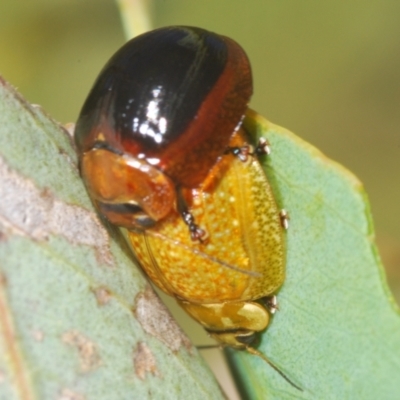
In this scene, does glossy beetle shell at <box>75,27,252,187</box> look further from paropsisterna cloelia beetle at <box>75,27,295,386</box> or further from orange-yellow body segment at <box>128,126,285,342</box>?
orange-yellow body segment at <box>128,126,285,342</box>

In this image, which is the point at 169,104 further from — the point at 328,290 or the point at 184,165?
the point at 328,290

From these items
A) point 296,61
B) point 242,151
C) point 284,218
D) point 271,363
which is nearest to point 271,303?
point 271,363

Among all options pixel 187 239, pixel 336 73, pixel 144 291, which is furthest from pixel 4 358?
pixel 336 73

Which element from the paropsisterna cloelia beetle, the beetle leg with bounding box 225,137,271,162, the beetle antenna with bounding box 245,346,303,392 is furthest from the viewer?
the beetle antenna with bounding box 245,346,303,392

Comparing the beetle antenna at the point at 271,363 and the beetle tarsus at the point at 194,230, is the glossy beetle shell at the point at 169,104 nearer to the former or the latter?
the beetle tarsus at the point at 194,230

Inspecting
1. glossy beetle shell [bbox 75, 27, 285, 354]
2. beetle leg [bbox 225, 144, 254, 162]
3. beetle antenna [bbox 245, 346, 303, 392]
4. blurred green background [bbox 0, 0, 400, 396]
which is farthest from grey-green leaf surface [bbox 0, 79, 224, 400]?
blurred green background [bbox 0, 0, 400, 396]

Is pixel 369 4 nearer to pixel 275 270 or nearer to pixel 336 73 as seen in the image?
pixel 336 73

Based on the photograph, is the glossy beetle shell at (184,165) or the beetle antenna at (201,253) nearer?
the glossy beetle shell at (184,165)

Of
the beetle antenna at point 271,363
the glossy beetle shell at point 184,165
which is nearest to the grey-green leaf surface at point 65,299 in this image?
the glossy beetle shell at point 184,165

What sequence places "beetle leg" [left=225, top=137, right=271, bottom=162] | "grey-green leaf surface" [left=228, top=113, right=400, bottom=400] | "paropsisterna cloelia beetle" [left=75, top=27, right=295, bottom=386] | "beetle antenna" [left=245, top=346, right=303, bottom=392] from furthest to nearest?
"beetle antenna" [left=245, top=346, right=303, bottom=392]
"beetle leg" [left=225, top=137, right=271, bottom=162]
"paropsisterna cloelia beetle" [left=75, top=27, right=295, bottom=386]
"grey-green leaf surface" [left=228, top=113, right=400, bottom=400]
